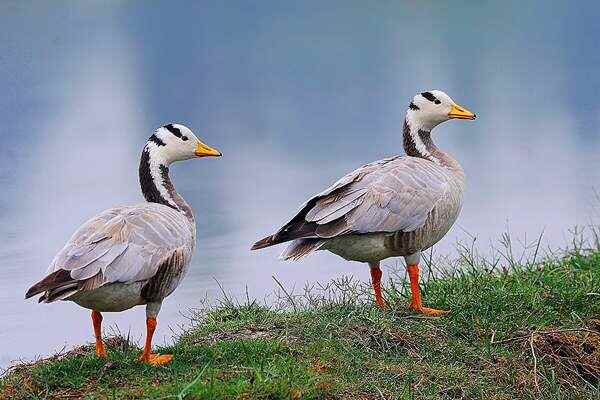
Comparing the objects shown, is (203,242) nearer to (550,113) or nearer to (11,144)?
(11,144)

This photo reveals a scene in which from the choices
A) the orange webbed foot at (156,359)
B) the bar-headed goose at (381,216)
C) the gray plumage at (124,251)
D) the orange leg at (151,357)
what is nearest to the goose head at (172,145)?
the gray plumage at (124,251)

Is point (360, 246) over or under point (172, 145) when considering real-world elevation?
under

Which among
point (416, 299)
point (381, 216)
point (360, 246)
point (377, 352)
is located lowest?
point (377, 352)

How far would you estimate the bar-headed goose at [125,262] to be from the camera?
19.1 ft

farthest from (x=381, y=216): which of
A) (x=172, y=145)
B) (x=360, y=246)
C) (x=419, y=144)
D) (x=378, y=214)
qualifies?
(x=172, y=145)

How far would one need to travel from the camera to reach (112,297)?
606cm

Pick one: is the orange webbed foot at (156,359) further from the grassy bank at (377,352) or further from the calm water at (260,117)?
the calm water at (260,117)

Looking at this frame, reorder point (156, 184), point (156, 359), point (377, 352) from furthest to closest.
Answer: point (156, 184) < point (377, 352) < point (156, 359)

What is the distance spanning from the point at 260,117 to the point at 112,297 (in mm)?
11611

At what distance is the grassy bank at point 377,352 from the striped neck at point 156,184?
2.77 ft

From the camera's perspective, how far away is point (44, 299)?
5.73m

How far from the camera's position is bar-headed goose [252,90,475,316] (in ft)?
23.1

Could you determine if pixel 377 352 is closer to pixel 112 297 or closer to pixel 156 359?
pixel 156 359

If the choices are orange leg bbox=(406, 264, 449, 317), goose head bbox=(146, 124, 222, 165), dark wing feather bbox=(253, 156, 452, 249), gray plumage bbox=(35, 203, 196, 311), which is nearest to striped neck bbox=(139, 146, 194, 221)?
goose head bbox=(146, 124, 222, 165)
